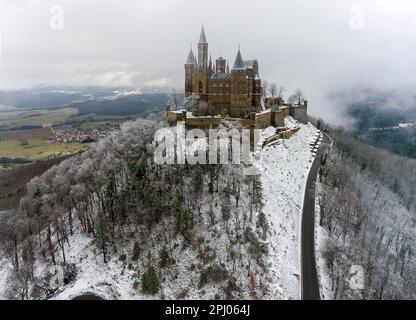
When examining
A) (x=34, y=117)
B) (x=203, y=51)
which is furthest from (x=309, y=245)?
(x=34, y=117)

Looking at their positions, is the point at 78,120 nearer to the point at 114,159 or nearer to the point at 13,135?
the point at 13,135

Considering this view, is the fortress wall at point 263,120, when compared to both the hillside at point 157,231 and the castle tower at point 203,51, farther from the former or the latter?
the castle tower at point 203,51

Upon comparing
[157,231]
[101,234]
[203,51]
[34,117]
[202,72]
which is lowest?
[157,231]

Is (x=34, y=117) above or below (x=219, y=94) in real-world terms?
below

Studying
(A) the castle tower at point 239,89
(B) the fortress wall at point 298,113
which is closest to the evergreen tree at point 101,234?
(A) the castle tower at point 239,89

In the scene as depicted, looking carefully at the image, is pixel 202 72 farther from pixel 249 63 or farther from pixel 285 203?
pixel 285 203

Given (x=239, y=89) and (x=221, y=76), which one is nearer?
(x=239, y=89)
